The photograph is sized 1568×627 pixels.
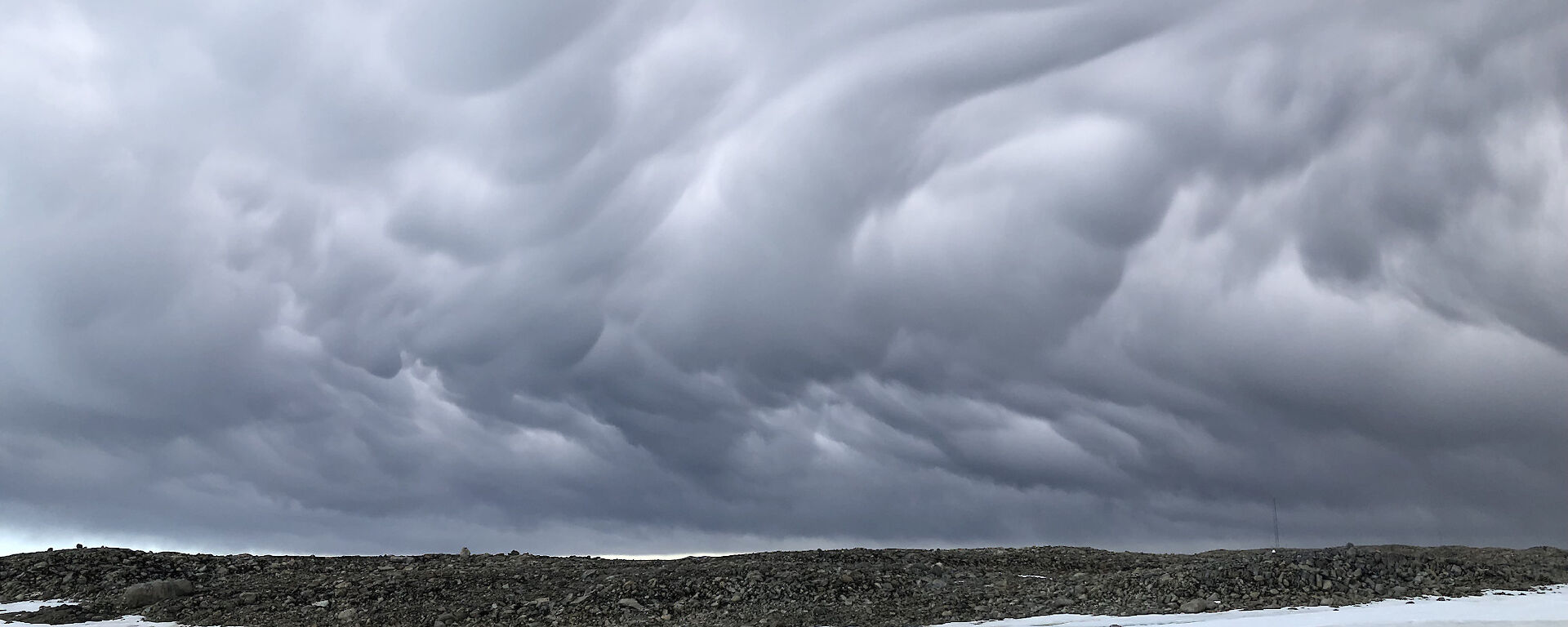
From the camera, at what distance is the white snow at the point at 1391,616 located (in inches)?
985

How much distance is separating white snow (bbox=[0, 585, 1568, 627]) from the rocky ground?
1.07 meters

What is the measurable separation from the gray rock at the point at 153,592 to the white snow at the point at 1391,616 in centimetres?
2590

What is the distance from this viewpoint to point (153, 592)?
118 ft

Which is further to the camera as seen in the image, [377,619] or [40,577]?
[40,577]

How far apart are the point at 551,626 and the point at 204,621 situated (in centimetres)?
1142

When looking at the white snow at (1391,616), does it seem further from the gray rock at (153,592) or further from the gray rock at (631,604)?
the gray rock at (153,592)

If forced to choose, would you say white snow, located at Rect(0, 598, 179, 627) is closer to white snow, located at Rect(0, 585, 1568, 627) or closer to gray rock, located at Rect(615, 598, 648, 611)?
gray rock, located at Rect(615, 598, 648, 611)

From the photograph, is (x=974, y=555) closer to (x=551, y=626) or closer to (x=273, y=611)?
(x=551, y=626)

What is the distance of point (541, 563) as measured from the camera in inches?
1559

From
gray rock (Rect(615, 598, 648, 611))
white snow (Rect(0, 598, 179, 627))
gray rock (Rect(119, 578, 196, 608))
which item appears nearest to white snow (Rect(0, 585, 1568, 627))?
gray rock (Rect(615, 598, 648, 611))

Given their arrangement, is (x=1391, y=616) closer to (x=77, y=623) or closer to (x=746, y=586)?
(x=746, y=586)

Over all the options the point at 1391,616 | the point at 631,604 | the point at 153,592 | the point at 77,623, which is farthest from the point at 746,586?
the point at 77,623

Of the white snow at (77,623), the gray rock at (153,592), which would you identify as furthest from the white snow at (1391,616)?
the gray rock at (153,592)

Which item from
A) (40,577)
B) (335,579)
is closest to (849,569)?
(335,579)
